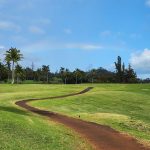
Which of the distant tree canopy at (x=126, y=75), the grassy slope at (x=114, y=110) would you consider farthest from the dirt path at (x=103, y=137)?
the distant tree canopy at (x=126, y=75)

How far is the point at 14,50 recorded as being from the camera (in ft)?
462

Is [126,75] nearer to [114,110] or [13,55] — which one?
[13,55]

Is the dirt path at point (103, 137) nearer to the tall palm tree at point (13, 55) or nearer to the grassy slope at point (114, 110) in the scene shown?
the grassy slope at point (114, 110)

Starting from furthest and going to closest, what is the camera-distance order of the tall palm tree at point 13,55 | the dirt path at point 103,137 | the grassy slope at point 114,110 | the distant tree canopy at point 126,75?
the distant tree canopy at point 126,75, the tall palm tree at point 13,55, the grassy slope at point 114,110, the dirt path at point 103,137

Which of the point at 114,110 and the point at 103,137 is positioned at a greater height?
the point at 114,110

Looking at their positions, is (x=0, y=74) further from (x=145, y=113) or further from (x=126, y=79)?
(x=145, y=113)

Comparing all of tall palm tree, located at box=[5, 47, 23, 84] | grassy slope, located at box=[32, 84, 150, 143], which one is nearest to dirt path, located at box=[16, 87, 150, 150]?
grassy slope, located at box=[32, 84, 150, 143]

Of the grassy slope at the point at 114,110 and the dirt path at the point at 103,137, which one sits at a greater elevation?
the grassy slope at the point at 114,110

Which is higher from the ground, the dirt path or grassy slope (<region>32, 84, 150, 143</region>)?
grassy slope (<region>32, 84, 150, 143</region>)

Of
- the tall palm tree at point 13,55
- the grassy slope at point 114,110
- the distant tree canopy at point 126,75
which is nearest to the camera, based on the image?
the grassy slope at point 114,110

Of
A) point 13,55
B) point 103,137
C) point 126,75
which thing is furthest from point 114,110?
point 126,75

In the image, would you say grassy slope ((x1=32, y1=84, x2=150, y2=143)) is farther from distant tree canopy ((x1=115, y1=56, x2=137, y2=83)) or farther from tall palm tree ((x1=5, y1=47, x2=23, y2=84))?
distant tree canopy ((x1=115, y1=56, x2=137, y2=83))

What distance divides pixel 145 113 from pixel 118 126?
1972 centimetres

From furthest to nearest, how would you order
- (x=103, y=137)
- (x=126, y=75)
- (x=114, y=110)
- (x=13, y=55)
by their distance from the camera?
(x=126, y=75) < (x=13, y=55) < (x=114, y=110) < (x=103, y=137)
